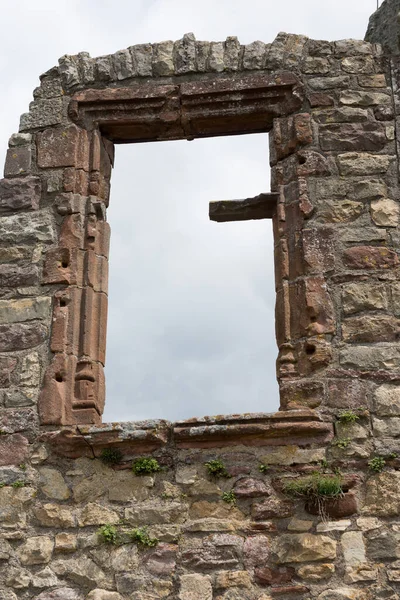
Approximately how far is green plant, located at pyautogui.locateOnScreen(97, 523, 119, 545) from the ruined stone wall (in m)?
0.01

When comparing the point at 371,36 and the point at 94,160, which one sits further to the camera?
the point at 371,36

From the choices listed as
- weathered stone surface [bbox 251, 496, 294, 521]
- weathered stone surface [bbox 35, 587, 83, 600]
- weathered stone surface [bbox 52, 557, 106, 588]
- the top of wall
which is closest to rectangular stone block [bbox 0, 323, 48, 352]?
weathered stone surface [bbox 52, 557, 106, 588]

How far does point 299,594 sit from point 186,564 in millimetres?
672

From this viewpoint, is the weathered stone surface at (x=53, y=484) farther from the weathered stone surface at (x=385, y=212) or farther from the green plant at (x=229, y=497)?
the weathered stone surface at (x=385, y=212)

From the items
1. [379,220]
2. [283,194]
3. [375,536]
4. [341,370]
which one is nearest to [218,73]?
[283,194]

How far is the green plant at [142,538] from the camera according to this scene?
521 centimetres

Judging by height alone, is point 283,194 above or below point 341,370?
above

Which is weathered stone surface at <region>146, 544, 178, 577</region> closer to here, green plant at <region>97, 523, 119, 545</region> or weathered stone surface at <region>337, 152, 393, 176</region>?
green plant at <region>97, 523, 119, 545</region>

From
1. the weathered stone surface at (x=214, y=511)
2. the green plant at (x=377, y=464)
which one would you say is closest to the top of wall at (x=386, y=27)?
the green plant at (x=377, y=464)

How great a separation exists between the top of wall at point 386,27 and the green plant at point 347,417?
2870mm

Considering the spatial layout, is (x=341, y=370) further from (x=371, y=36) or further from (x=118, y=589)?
(x=371, y=36)

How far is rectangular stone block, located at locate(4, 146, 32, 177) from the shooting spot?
21.3 ft

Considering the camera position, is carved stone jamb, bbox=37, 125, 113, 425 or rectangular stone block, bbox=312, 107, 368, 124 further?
rectangular stone block, bbox=312, 107, 368, 124

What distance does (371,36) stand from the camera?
7051 millimetres
